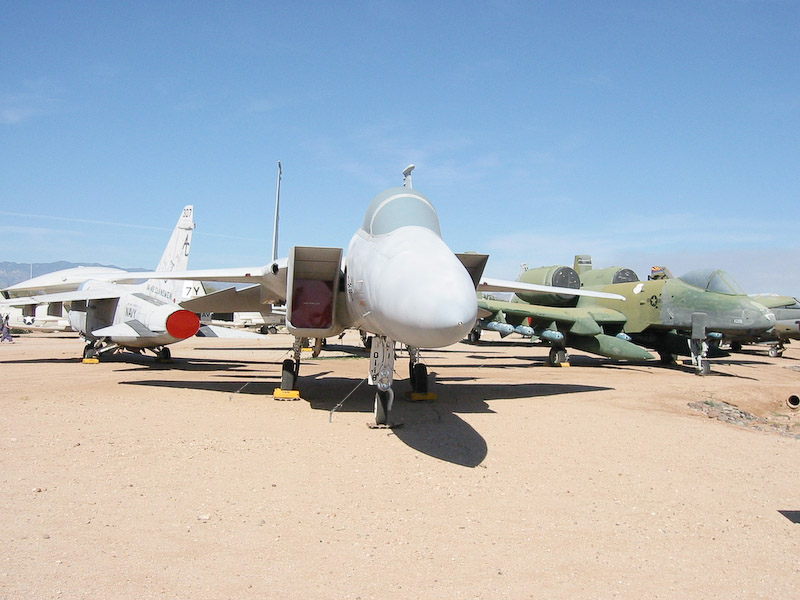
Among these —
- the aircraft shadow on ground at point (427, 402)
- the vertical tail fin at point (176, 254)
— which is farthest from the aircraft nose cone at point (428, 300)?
the vertical tail fin at point (176, 254)

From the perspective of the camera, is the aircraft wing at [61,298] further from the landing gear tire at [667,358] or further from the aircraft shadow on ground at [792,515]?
the landing gear tire at [667,358]

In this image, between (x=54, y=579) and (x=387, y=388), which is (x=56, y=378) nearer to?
(x=387, y=388)

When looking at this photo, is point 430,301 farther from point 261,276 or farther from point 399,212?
point 261,276

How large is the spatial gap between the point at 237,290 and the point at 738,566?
1069 centimetres

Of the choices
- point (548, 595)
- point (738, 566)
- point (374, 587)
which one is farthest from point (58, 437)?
point (738, 566)

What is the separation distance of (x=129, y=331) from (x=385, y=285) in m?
12.5

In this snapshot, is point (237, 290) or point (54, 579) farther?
point (237, 290)

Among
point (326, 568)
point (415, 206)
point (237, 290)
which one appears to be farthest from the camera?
point (237, 290)

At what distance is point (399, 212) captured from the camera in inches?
281

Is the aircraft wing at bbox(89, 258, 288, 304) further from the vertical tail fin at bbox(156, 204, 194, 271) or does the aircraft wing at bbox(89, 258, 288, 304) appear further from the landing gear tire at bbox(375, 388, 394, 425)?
the vertical tail fin at bbox(156, 204, 194, 271)

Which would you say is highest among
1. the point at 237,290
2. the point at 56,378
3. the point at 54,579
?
the point at 237,290

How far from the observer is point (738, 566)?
11.8 feet

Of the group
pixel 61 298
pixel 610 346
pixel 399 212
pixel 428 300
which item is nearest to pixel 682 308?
pixel 610 346

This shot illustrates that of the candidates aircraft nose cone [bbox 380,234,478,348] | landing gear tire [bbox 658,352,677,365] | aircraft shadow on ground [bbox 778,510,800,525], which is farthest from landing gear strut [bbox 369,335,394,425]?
landing gear tire [bbox 658,352,677,365]
